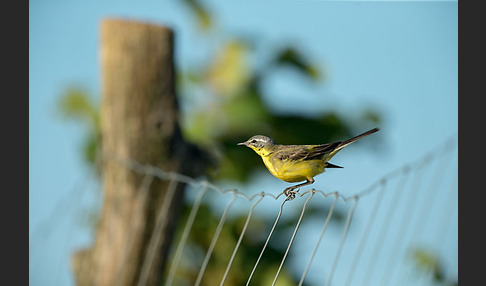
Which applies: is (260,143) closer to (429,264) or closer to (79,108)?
(429,264)

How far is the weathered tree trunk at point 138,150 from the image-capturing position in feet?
11.3

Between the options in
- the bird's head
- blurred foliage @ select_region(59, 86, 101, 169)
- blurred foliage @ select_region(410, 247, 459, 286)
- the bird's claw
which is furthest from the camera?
blurred foliage @ select_region(59, 86, 101, 169)

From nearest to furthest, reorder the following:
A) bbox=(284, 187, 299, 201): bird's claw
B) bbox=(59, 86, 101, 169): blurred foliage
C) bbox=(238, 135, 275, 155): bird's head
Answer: bbox=(284, 187, 299, 201): bird's claw < bbox=(238, 135, 275, 155): bird's head < bbox=(59, 86, 101, 169): blurred foliage

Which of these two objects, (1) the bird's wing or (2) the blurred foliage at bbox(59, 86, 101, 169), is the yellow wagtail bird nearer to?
(1) the bird's wing

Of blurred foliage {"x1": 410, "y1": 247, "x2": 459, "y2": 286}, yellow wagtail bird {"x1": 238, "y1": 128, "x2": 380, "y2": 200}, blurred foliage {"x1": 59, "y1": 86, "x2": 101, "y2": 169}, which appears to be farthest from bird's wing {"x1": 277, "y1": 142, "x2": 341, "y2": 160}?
blurred foliage {"x1": 59, "y1": 86, "x2": 101, "y2": 169}

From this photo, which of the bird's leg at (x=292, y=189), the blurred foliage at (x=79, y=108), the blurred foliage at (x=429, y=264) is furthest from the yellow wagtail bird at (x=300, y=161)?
the blurred foliage at (x=79, y=108)

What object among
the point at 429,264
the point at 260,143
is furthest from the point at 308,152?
the point at 429,264

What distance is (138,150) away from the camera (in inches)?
136

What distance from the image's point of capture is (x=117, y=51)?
137 inches

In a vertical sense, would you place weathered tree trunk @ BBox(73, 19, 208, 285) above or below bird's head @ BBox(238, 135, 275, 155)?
below

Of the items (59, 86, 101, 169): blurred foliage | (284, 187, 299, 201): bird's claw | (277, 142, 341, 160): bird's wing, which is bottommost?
(59, 86, 101, 169): blurred foliage

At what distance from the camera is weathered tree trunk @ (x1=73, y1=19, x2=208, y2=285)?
345 cm

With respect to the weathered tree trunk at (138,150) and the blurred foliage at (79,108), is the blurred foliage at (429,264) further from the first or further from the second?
the blurred foliage at (79,108)

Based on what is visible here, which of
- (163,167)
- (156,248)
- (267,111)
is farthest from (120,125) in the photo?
(267,111)
